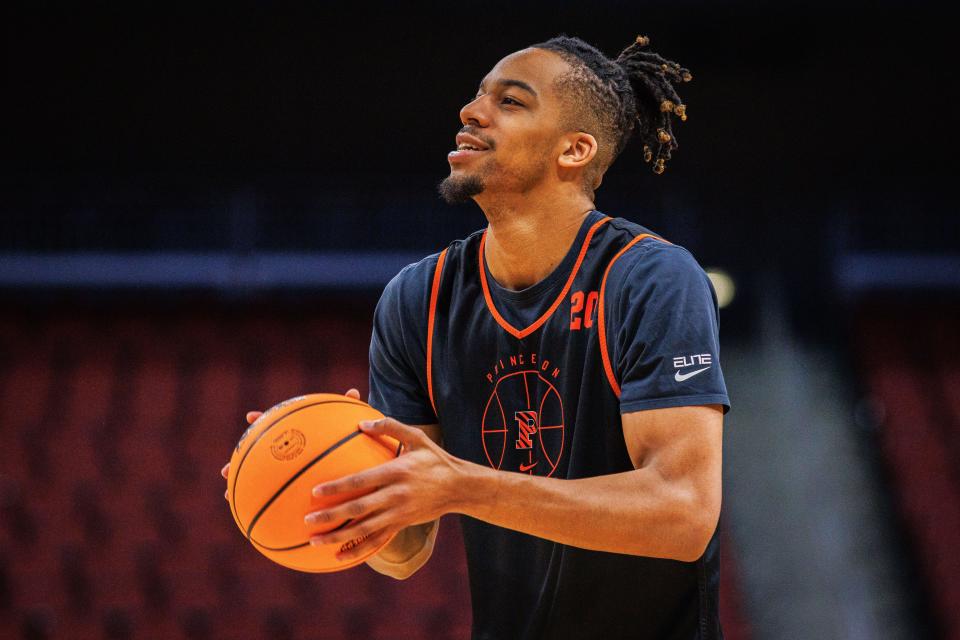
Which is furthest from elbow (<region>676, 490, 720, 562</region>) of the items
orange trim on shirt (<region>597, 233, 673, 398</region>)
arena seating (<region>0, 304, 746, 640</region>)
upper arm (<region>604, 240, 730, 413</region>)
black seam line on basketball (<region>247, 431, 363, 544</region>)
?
arena seating (<region>0, 304, 746, 640</region>)

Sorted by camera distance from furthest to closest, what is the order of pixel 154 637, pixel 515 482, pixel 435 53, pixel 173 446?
pixel 435 53 → pixel 173 446 → pixel 154 637 → pixel 515 482

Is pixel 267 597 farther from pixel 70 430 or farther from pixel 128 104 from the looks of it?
pixel 128 104

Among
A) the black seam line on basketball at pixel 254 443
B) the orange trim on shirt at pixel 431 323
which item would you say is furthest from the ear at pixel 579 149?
the black seam line on basketball at pixel 254 443

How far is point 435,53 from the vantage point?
7.01 meters

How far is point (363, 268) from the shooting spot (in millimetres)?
7535

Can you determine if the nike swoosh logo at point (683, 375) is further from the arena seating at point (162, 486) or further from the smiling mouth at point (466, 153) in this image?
the arena seating at point (162, 486)

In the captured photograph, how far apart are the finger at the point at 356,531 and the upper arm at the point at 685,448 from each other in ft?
1.47

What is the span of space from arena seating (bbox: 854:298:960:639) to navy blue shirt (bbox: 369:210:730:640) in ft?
14.2

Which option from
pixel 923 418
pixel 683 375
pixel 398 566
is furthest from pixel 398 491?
pixel 923 418

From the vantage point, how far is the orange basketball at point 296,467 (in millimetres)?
1606

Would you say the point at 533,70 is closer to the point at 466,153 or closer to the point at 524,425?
the point at 466,153

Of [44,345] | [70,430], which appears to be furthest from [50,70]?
[70,430]

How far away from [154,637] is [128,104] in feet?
12.7

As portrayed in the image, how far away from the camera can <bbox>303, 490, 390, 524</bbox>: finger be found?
4.45 ft
